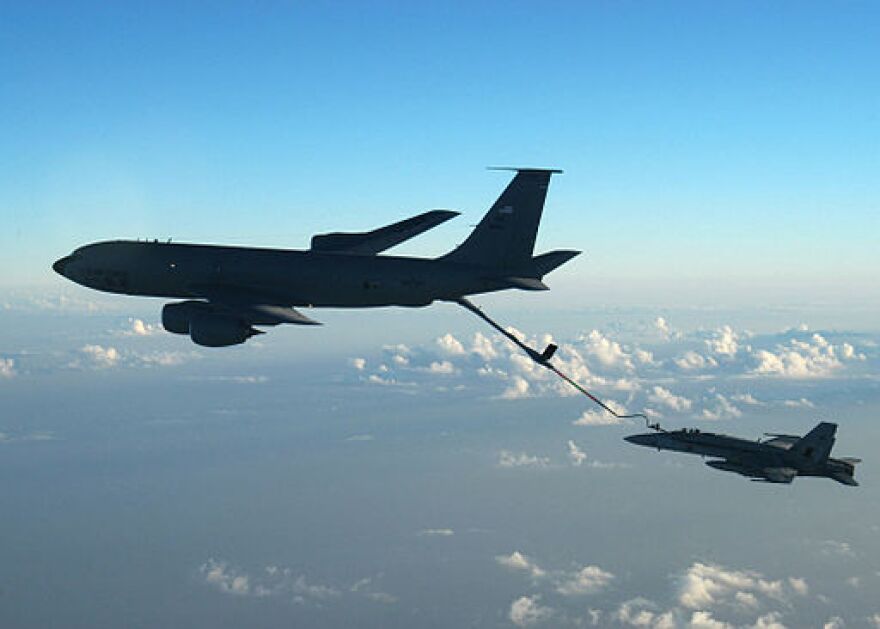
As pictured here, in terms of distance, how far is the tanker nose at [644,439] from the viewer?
73.1 meters

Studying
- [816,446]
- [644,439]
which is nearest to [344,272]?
[816,446]

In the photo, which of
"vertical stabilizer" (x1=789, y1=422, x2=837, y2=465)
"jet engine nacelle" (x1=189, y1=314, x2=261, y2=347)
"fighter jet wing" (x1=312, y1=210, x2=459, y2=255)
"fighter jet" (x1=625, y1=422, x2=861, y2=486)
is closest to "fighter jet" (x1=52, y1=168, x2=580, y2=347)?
"jet engine nacelle" (x1=189, y1=314, x2=261, y2=347)

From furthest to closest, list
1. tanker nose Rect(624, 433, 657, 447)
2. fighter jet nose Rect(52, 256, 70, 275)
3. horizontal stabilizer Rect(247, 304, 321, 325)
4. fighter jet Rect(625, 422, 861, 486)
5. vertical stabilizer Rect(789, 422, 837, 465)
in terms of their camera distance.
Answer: tanker nose Rect(624, 433, 657, 447) → vertical stabilizer Rect(789, 422, 837, 465) → fighter jet Rect(625, 422, 861, 486) → fighter jet nose Rect(52, 256, 70, 275) → horizontal stabilizer Rect(247, 304, 321, 325)

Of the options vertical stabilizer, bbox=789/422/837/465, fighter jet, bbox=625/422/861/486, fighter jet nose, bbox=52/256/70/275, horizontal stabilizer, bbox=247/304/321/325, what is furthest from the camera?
vertical stabilizer, bbox=789/422/837/465

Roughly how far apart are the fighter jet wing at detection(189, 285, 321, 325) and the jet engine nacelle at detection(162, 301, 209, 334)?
0.82 m

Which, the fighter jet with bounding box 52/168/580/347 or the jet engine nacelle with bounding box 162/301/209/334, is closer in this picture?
the jet engine nacelle with bounding box 162/301/209/334

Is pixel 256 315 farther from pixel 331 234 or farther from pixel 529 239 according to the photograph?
pixel 529 239

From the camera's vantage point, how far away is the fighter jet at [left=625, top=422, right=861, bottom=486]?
192 ft

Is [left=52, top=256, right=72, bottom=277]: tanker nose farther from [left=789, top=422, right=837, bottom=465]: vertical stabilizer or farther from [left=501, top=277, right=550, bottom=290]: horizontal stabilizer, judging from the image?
[left=789, top=422, right=837, bottom=465]: vertical stabilizer

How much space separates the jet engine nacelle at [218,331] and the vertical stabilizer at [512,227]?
11928 mm

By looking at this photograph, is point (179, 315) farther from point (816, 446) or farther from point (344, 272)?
point (816, 446)

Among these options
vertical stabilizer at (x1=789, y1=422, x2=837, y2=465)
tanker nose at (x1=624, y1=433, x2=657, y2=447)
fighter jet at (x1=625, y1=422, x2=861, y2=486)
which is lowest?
tanker nose at (x1=624, y1=433, x2=657, y2=447)

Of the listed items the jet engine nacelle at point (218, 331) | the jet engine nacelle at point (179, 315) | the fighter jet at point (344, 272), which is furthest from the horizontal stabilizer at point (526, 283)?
the jet engine nacelle at point (179, 315)

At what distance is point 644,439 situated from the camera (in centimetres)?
7456
